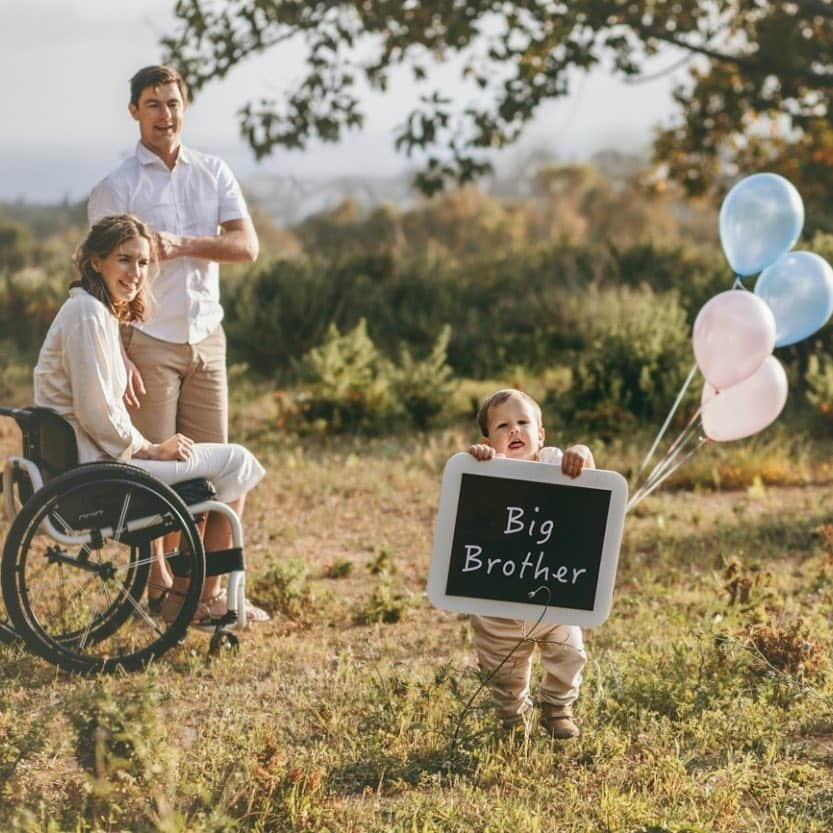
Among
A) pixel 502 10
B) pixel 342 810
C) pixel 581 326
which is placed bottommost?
pixel 342 810

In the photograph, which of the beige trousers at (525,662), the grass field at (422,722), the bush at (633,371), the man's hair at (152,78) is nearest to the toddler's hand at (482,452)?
the beige trousers at (525,662)

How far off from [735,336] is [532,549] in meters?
1.50

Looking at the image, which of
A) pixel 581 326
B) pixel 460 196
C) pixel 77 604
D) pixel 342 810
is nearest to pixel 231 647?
pixel 77 604

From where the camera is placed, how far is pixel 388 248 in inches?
569

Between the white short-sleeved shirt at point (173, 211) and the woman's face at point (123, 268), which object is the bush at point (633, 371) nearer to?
the white short-sleeved shirt at point (173, 211)

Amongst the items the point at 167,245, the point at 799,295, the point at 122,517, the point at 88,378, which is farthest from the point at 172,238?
the point at 799,295

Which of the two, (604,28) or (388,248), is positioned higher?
(604,28)

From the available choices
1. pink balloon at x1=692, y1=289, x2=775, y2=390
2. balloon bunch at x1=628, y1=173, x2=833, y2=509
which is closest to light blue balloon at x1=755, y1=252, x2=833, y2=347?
balloon bunch at x1=628, y1=173, x2=833, y2=509

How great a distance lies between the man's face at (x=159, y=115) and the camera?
4656 mm

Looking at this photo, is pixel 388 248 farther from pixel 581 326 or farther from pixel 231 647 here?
pixel 231 647

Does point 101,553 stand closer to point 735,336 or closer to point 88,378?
point 88,378

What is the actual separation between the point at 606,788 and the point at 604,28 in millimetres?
8236

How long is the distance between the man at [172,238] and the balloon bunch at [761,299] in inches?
70.4

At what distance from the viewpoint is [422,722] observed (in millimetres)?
3840
